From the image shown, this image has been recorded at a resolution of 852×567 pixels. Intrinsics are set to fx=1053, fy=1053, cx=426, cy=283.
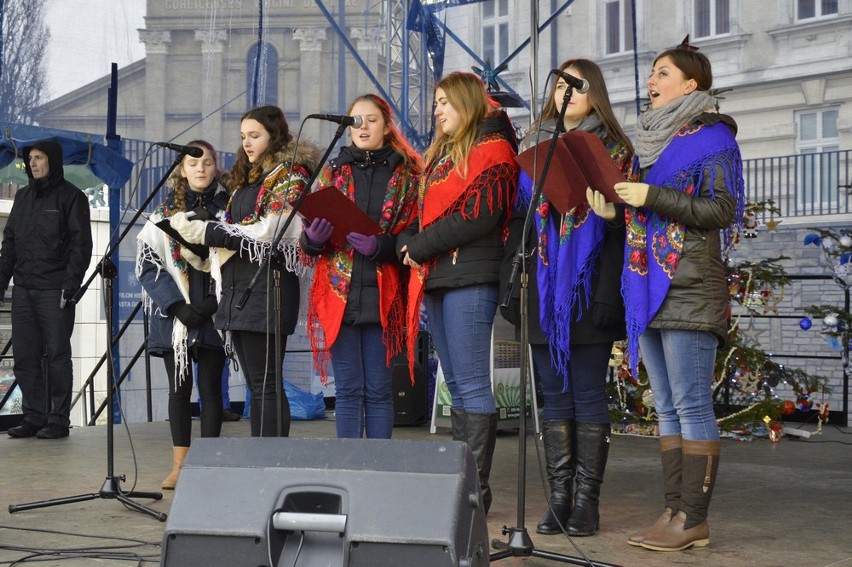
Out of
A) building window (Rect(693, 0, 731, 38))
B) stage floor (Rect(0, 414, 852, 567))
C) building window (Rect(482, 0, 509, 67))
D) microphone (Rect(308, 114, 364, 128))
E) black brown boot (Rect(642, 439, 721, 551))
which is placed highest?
building window (Rect(693, 0, 731, 38))

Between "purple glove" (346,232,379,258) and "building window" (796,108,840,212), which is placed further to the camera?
"building window" (796,108,840,212)

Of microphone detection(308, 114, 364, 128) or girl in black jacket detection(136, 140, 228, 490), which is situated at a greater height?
microphone detection(308, 114, 364, 128)

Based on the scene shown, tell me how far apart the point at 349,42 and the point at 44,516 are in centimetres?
458

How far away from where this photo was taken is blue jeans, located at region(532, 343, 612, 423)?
10.5 feet

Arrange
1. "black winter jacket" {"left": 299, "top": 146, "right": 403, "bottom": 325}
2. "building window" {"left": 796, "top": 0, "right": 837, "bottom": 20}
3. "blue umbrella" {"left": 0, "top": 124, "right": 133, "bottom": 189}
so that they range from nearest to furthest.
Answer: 1. "black winter jacket" {"left": 299, "top": 146, "right": 403, "bottom": 325}
2. "blue umbrella" {"left": 0, "top": 124, "right": 133, "bottom": 189}
3. "building window" {"left": 796, "top": 0, "right": 837, "bottom": 20}

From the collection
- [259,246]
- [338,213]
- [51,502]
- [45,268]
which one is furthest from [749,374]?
[51,502]

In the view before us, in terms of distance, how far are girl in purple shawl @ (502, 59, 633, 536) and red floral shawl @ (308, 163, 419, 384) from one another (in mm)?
455

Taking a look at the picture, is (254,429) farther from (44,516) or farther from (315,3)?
(315,3)

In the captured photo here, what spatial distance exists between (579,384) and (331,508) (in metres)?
1.28

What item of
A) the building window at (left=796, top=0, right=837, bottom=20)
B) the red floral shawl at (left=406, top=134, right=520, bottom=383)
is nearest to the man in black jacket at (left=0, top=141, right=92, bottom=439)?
the red floral shawl at (left=406, top=134, right=520, bottom=383)

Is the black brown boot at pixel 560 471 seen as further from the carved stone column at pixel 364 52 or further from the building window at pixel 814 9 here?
the building window at pixel 814 9

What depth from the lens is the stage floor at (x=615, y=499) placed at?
3.05 meters

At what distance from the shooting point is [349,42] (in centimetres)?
736

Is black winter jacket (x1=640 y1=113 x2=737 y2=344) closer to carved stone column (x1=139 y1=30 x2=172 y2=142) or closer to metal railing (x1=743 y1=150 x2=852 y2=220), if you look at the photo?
carved stone column (x1=139 y1=30 x2=172 y2=142)
